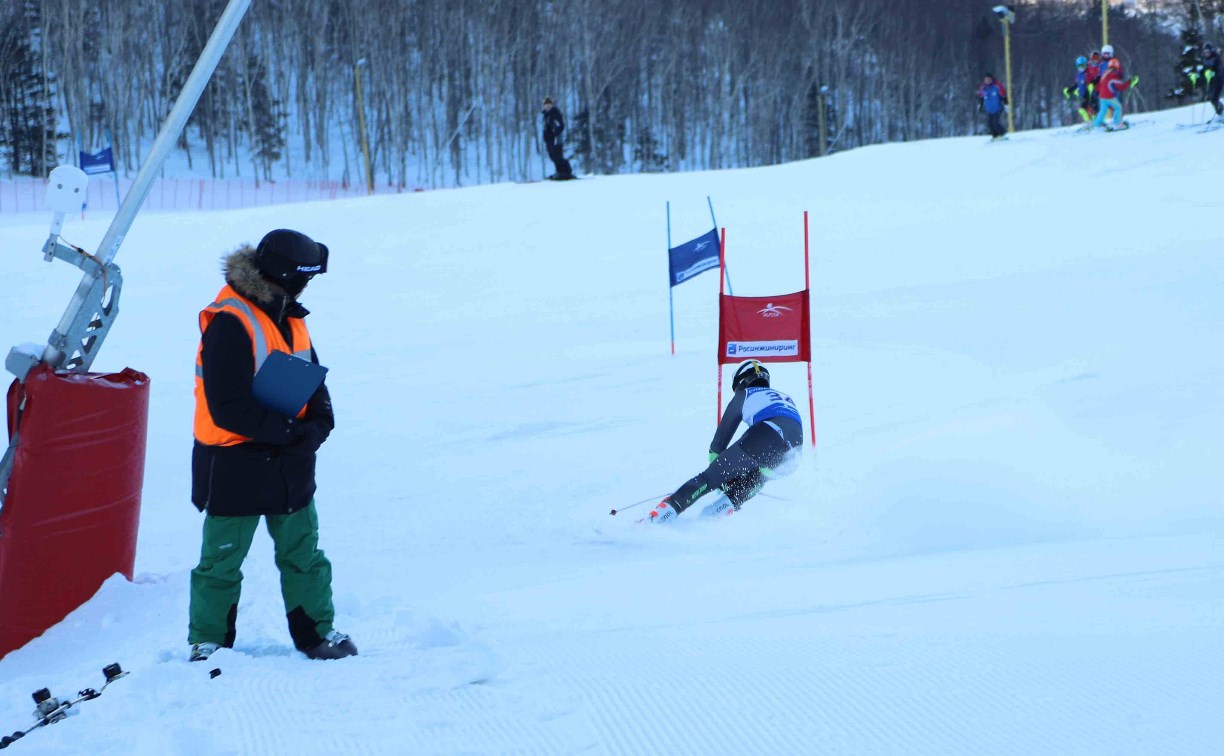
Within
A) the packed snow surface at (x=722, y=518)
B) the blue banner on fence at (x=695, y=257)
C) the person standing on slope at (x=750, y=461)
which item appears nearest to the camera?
the packed snow surface at (x=722, y=518)

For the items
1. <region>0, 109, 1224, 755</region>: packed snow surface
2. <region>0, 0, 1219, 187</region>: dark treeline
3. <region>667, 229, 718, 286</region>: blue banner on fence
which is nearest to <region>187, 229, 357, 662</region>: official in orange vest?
<region>0, 109, 1224, 755</region>: packed snow surface

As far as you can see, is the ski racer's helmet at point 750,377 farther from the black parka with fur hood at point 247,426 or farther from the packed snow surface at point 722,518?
the black parka with fur hood at point 247,426

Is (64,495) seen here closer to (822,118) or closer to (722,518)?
(722,518)

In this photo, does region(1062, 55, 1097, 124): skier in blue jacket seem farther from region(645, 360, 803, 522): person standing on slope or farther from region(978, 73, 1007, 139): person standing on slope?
region(645, 360, 803, 522): person standing on slope

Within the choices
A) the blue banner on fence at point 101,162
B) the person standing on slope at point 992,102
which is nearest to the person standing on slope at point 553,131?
the blue banner on fence at point 101,162

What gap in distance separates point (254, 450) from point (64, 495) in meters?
1.17

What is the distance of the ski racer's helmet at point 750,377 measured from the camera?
249 inches

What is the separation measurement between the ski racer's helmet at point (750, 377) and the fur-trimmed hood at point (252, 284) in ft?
11.6

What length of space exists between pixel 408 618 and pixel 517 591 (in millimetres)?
771

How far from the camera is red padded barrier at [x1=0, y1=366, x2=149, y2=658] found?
378cm

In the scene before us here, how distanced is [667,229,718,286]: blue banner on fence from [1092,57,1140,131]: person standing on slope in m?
11.0

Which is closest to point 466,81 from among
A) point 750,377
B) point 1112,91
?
point 1112,91

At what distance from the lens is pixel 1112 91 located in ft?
60.7

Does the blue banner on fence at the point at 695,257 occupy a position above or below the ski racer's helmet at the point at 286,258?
above
